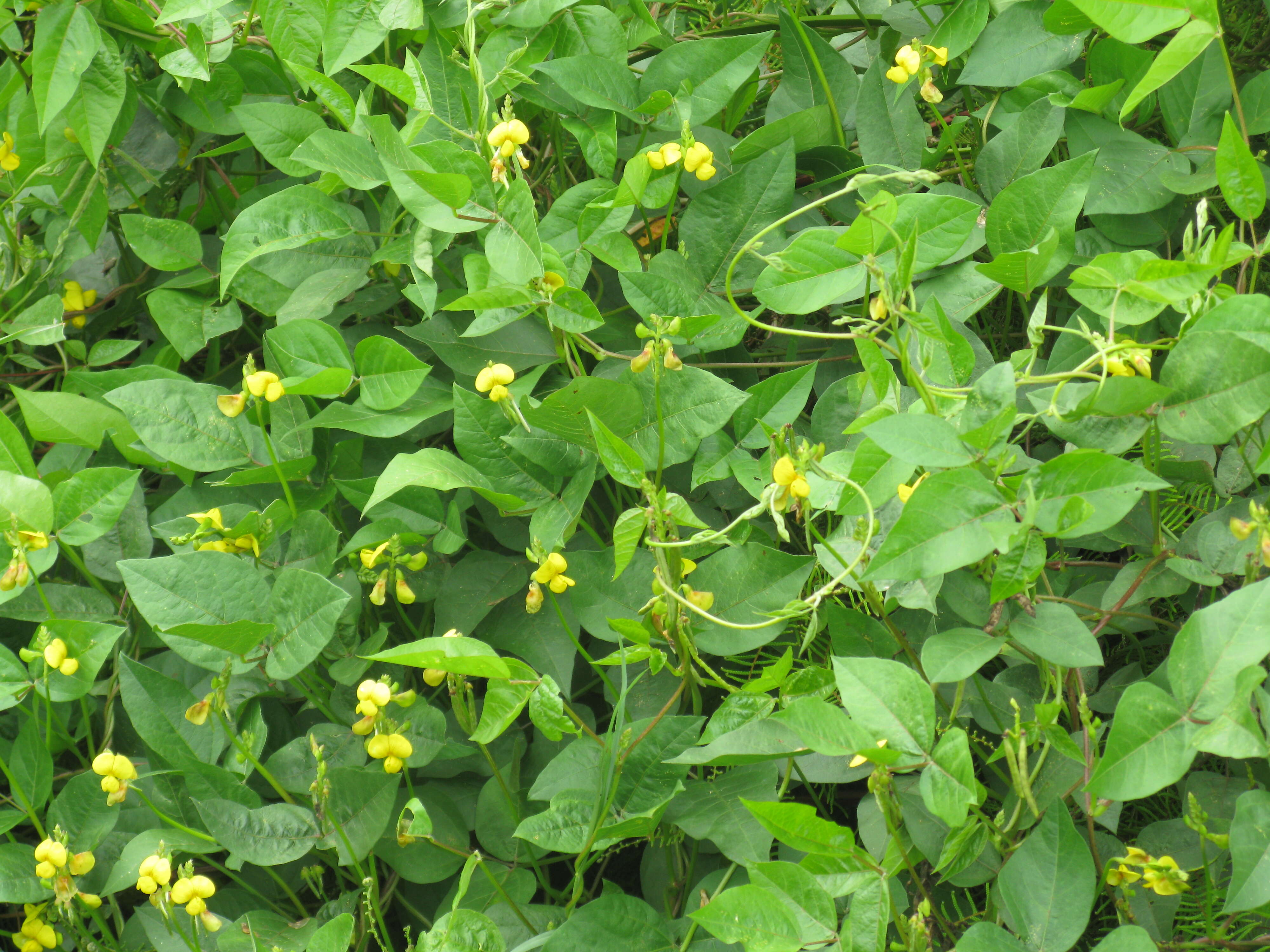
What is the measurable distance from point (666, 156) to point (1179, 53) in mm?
387

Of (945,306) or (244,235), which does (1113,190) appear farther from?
(244,235)

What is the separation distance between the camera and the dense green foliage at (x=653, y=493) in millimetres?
649

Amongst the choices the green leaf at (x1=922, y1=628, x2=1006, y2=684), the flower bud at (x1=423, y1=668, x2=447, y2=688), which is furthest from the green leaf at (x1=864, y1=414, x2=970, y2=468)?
the flower bud at (x1=423, y1=668, x2=447, y2=688)

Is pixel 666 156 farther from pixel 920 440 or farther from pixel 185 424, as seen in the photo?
pixel 185 424

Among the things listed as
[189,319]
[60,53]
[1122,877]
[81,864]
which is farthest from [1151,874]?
[60,53]

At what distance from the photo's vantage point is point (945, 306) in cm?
84

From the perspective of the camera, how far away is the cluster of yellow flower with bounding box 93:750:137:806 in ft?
2.63

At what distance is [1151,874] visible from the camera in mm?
647

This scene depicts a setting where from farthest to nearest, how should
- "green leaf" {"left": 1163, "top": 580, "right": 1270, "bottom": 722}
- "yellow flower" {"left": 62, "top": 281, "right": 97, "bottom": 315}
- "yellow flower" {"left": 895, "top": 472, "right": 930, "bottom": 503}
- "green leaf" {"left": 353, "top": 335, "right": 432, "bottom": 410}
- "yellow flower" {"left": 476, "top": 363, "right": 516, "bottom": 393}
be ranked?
"yellow flower" {"left": 62, "top": 281, "right": 97, "bottom": 315}, "green leaf" {"left": 353, "top": 335, "right": 432, "bottom": 410}, "yellow flower" {"left": 476, "top": 363, "right": 516, "bottom": 393}, "yellow flower" {"left": 895, "top": 472, "right": 930, "bottom": 503}, "green leaf" {"left": 1163, "top": 580, "right": 1270, "bottom": 722}

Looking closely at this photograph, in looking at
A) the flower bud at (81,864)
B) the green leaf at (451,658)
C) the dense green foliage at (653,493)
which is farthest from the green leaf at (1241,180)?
the flower bud at (81,864)

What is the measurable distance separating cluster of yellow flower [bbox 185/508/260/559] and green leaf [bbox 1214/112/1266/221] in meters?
0.85

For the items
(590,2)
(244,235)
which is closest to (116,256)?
(244,235)

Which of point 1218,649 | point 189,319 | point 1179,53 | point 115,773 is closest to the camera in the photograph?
point 1218,649

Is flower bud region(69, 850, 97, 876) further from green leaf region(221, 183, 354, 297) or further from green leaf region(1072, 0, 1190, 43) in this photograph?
green leaf region(1072, 0, 1190, 43)
